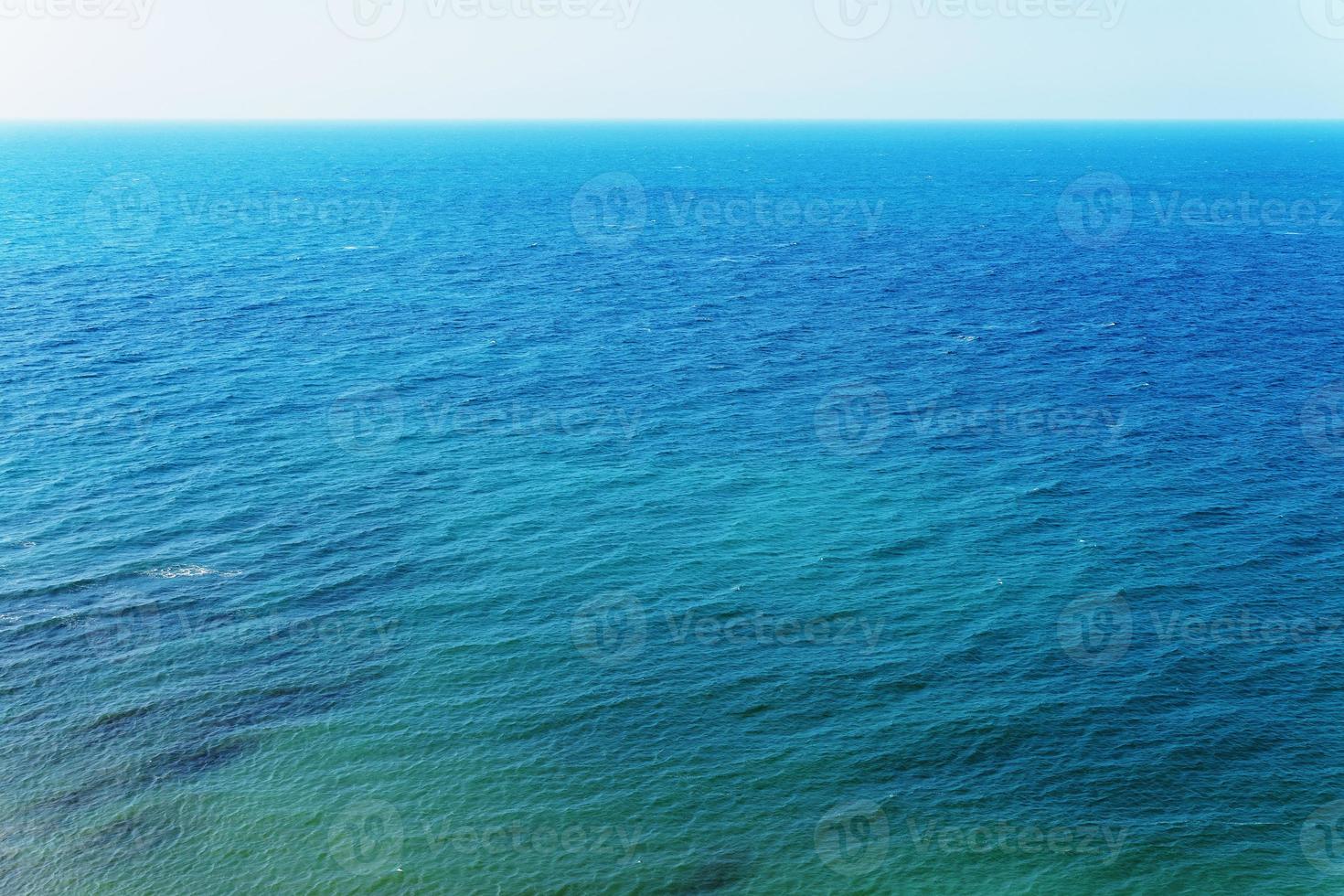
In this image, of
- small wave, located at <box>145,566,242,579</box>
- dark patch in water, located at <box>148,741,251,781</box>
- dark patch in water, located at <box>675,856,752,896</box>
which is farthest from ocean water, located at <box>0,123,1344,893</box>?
small wave, located at <box>145,566,242,579</box>

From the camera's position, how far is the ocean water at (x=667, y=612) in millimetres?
52375

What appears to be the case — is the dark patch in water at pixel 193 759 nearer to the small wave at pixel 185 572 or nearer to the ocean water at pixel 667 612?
the ocean water at pixel 667 612

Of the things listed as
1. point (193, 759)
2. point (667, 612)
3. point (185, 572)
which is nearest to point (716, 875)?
point (667, 612)

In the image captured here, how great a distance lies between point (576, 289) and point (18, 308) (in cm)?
7565

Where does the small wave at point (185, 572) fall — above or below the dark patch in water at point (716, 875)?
above

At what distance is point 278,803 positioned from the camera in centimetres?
5400

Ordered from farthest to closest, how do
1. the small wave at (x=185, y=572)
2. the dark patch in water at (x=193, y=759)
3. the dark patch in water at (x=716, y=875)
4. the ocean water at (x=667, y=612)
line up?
the small wave at (x=185, y=572), the dark patch in water at (x=193, y=759), the ocean water at (x=667, y=612), the dark patch in water at (x=716, y=875)

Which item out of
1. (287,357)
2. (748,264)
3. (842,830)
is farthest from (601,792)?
(748,264)

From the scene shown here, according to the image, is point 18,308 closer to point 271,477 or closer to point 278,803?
point 271,477

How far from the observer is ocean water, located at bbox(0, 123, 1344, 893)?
52.4 metres

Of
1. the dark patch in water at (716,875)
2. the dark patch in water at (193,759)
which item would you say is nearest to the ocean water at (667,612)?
the dark patch in water at (716,875)

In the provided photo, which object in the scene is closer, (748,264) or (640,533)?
(640,533)

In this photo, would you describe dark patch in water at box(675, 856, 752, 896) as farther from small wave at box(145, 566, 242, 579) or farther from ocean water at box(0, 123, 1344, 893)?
small wave at box(145, 566, 242, 579)

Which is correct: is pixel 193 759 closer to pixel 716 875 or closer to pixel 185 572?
pixel 185 572
